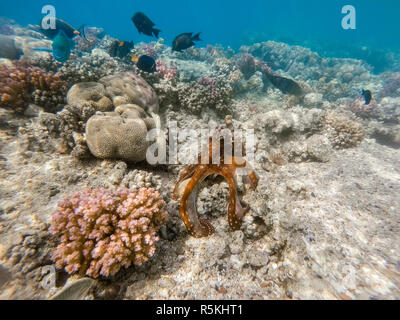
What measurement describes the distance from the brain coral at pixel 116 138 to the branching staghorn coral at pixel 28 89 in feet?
6.96

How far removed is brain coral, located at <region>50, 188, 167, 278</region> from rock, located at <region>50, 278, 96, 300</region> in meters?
0.10

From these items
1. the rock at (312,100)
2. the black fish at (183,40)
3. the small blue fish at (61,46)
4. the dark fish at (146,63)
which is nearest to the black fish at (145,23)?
the black fish at (183,40)

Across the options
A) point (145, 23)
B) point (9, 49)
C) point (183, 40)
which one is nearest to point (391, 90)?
point (183, 40)

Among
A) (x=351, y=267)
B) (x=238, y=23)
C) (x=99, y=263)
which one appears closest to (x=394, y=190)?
(x=351, y=267)

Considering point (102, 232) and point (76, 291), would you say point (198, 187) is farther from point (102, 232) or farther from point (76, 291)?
point (76, 291)

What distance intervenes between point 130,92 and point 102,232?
12.4 feet

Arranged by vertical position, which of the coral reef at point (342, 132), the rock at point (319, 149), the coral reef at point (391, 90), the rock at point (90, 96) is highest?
the coral reef at point (391, 90)

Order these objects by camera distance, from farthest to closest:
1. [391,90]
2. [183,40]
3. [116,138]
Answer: [391,90], [183,40], [116,138]

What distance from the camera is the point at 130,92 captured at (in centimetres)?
486

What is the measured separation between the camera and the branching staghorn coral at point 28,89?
416cm

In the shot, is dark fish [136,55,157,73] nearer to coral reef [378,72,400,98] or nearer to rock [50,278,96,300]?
rock [50,278,96,300]

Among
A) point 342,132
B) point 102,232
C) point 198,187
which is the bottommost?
point 102,232

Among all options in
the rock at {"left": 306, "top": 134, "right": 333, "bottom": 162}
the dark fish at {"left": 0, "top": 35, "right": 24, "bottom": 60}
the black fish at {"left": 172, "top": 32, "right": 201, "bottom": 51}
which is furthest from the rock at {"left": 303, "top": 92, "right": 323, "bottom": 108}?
the dark fish at {"left": 0, "top": 35, "right": 24, "bottom": 60}

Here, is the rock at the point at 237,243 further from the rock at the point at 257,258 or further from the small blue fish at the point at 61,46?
the small blue fish at the point at 61,46
